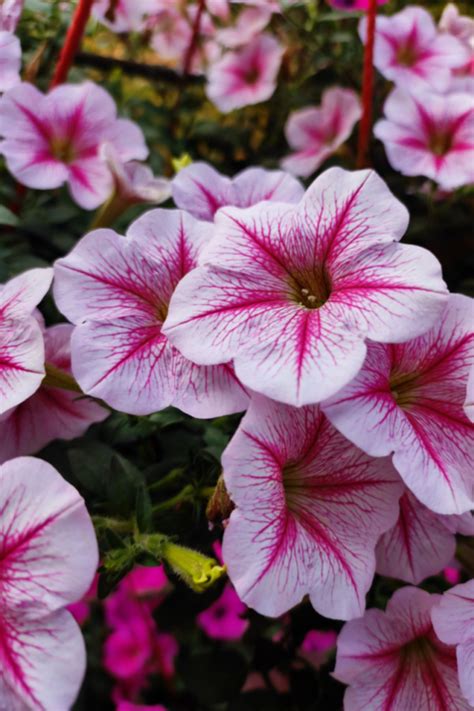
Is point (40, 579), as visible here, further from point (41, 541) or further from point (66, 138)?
point (66, 138)

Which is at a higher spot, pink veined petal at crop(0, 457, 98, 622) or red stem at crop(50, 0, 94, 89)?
red stem at crop(50, 0, 94, 89)

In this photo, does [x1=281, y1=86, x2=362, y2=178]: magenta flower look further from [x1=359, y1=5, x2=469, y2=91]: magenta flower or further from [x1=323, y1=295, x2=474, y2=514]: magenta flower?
[x1=323, y1=295, x2=474, y2=514]: magenta flower

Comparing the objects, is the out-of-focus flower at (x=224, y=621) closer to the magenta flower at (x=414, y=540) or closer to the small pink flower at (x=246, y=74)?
the magenta flower at (x=414, y=540)

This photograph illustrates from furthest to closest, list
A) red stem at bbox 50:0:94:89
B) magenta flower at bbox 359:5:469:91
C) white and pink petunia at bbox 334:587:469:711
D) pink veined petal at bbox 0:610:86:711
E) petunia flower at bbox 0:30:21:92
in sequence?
magenta flower at bbox 359:5:469:91 < red stem at bbox 50:0:94:89 < petunia flower at bbox 0:30:21:92 < white and pink petunia at bbox 334:587:469:711 < pink veined petal at bbox 0:610:86:711

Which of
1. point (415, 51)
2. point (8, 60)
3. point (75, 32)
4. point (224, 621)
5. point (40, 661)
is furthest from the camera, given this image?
point (224, 621)

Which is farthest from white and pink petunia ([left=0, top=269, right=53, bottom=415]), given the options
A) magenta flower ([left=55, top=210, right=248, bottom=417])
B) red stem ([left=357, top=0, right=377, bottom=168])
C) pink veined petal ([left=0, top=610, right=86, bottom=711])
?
red stem ([left=357, top=0, right=377, bottom=168])

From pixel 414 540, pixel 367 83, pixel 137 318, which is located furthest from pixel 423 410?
pixel 367 83
